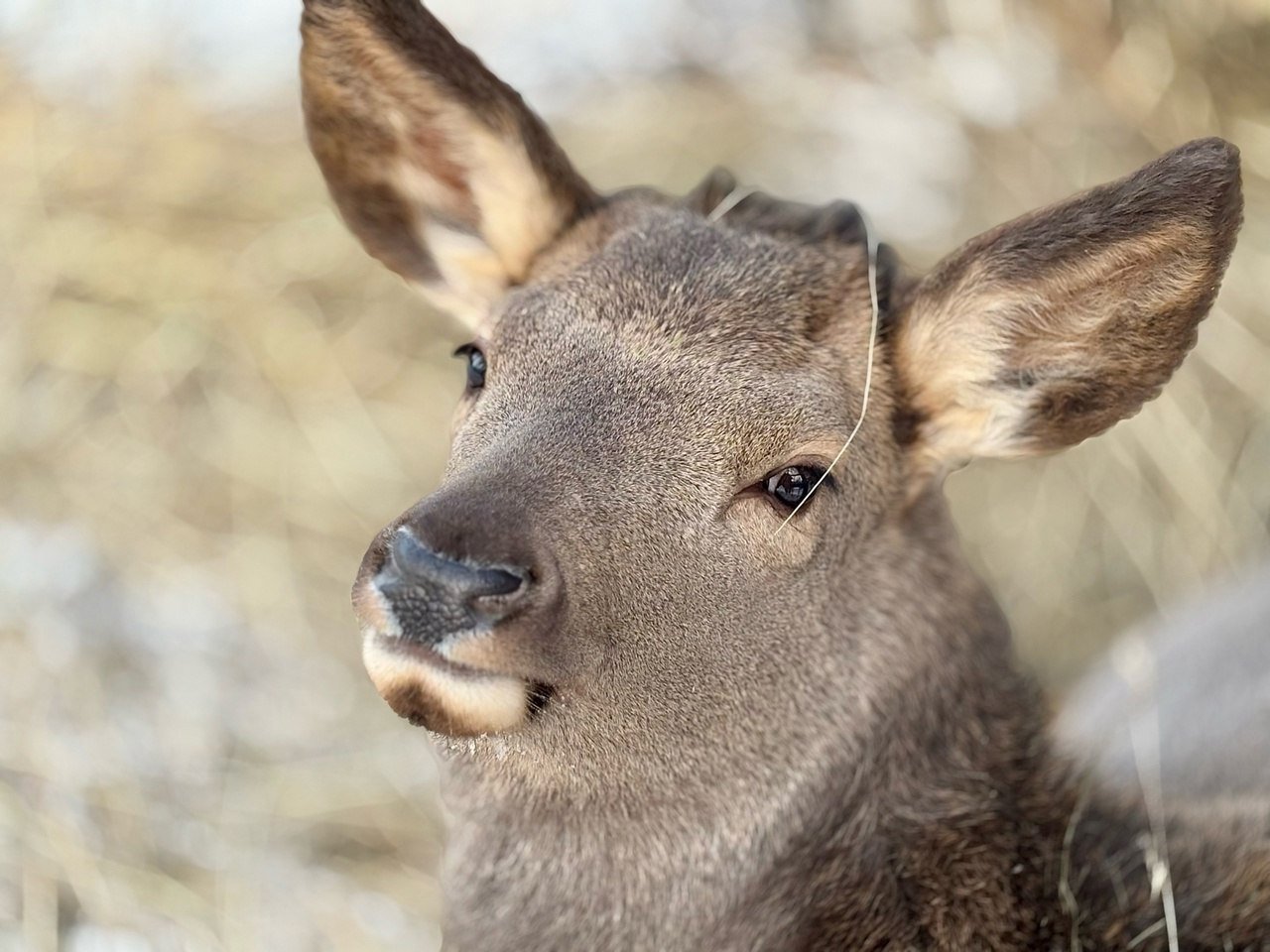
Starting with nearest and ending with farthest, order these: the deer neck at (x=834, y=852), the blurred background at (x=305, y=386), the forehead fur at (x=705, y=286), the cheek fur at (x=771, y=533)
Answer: the cheek fur at (x=771, y=533), the forehead fur at (x=705, y=286), the deer neck at (x=834, y=852), the blurred background at (x=305, y=386)

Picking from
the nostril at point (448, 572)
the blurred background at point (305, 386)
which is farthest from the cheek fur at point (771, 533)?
the blurred background at point (305, 386)

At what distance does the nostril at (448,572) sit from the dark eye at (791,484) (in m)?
0.90

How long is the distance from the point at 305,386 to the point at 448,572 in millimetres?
4286

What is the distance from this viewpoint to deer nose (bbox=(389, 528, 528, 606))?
2.60 metres

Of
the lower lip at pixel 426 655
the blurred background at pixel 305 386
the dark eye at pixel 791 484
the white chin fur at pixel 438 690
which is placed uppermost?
the dark eye at pixel 791 484

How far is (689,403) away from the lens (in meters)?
3.22

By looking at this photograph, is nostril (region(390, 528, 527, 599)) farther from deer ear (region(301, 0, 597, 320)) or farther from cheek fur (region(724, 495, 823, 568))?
deer ear (region(301, 0, 597, 320))

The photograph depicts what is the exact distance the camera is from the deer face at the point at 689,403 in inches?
109

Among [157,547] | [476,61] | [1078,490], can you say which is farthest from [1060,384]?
[157,547]

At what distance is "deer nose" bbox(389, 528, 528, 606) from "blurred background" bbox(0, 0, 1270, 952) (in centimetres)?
304

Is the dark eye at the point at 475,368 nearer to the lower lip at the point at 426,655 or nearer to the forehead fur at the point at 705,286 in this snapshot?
the forehead fur at the point at 705,286

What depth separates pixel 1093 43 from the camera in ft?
24.3

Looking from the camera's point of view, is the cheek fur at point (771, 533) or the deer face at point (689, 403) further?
the cheek fur at point (771, 533)

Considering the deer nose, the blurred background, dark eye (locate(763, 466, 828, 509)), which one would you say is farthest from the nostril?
the blurred background
